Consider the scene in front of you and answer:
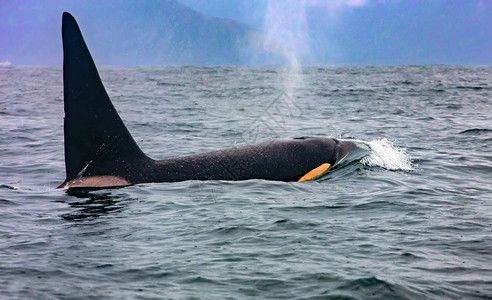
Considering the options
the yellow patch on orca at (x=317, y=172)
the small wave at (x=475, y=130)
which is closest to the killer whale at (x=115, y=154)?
the yellow patch on orca at (x=317, y=172)

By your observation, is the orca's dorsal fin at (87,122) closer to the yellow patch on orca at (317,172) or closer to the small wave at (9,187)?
the small wave at (9,187)

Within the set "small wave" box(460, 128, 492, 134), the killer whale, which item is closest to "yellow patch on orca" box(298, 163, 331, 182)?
A: the killer whale

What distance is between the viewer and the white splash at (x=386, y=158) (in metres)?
13.4

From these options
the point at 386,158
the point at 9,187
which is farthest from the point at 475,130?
the point at 9,187

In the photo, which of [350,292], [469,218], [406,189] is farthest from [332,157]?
[350,292]

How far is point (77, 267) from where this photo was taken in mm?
7160

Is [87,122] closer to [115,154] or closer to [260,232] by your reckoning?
[115,154]

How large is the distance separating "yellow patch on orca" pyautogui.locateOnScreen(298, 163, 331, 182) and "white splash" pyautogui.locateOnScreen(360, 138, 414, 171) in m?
1.29

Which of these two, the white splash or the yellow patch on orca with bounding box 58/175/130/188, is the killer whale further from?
the white splash

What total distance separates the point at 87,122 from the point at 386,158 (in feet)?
22.4

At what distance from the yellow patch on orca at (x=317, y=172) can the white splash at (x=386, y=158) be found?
1.29 meters

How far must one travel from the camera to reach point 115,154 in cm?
1059

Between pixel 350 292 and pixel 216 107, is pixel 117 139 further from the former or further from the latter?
pixel 216 107

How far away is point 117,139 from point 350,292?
5616 mm
